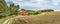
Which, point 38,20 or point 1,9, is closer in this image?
point 38,20

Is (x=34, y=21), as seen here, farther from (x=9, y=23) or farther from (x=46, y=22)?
(x=9, y=23)

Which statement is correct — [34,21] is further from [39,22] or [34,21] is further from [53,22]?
[53,22]

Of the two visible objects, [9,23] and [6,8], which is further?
[6,8]

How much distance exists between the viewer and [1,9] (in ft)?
54.2

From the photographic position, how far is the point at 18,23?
9344mm

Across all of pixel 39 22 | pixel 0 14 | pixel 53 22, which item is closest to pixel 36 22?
pixel 39 22

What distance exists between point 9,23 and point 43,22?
74.2 inches

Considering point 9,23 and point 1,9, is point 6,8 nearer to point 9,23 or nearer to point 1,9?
point 1,9

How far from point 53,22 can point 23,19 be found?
1.65m

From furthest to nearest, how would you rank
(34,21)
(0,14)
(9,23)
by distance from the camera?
1. (0,14)
2. (34,21)
3. (9,23)

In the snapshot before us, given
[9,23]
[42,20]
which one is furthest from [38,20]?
[9,23]

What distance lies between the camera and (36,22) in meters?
9.80

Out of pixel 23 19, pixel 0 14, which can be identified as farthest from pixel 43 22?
pixel 0 14

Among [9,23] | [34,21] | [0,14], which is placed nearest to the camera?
[9,23]
